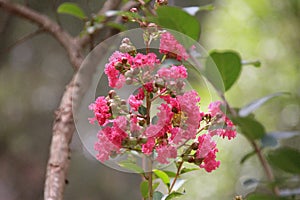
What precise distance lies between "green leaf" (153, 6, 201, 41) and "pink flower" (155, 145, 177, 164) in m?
0.14

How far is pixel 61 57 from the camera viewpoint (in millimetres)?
2248

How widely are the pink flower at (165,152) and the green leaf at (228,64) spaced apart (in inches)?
4.2

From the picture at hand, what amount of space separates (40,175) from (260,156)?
1.80 m

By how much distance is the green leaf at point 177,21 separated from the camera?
558 mm

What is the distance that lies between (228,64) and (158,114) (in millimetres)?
105

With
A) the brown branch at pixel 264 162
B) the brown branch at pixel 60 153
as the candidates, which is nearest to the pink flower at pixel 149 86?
the brown branch at pixel 264 162

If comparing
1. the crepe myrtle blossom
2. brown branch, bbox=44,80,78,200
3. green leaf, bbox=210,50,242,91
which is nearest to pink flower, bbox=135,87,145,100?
the crepe myrtle blossom

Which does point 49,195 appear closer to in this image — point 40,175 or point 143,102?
point 143,102

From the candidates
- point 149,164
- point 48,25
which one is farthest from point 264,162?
point 48,25

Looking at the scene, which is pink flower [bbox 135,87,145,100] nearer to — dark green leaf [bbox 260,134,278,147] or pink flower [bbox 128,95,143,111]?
pink flower [bbox 128,95,143,111]

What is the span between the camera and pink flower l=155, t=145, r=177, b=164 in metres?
0.59

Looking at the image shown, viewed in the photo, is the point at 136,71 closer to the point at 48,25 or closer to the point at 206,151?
the point at 206,151

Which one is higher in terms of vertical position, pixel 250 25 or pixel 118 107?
pixel 118 107

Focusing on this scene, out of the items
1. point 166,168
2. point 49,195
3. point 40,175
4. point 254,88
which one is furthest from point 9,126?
point 254,88
